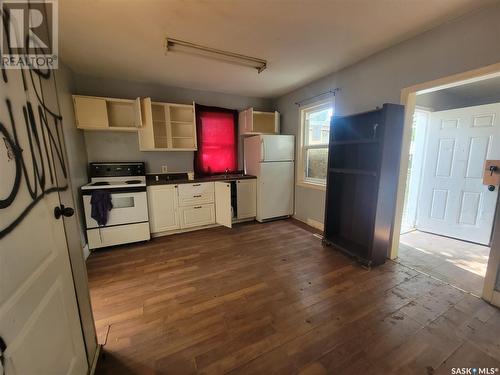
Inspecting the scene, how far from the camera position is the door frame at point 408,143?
5.79ft

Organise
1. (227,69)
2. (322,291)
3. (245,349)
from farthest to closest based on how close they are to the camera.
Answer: (227,69), (322,291), (245,349)

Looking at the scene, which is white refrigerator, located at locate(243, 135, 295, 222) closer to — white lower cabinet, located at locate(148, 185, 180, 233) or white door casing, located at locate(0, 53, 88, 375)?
white lower cabinet, located at locate(148, 185, 180, 233)

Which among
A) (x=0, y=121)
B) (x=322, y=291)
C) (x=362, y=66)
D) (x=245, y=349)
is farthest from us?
(x=362, y=66)

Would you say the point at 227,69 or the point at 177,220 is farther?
the point at 177,220

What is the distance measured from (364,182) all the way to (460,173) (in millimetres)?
1569

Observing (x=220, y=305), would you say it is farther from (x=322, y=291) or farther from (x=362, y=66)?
(x=362, y=66)

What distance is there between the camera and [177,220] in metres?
3.44

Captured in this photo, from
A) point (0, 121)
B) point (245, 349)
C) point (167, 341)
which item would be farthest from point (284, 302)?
point (0, 121)

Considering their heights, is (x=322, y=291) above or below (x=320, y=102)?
below

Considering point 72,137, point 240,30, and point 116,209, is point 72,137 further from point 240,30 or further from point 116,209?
point 240,30

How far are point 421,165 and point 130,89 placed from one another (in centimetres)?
485

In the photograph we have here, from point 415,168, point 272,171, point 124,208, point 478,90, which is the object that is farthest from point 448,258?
point 124,208

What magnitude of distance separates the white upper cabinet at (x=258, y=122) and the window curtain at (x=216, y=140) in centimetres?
18

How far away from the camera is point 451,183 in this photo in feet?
10.3
